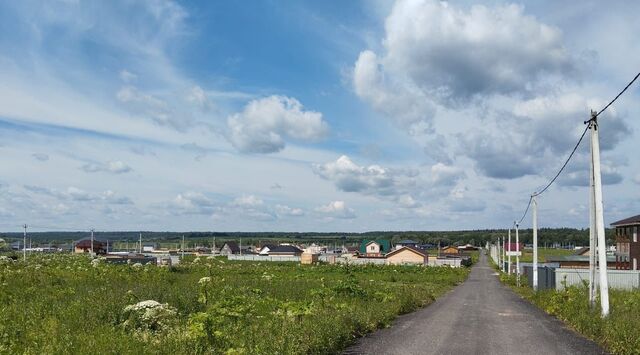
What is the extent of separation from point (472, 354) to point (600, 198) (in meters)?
6.85

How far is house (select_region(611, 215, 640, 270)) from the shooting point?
57.7 m

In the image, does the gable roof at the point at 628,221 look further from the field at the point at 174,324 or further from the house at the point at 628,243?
the field at the point at 174,324

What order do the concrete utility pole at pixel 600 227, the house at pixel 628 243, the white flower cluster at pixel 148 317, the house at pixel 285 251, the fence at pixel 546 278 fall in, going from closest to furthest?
the white flower cluster at pixel 148 317, the concrete utility pole at pixel 600 227, the fence at pixel 546 278, the house at pixel 628 243, the house at pixel 285 251

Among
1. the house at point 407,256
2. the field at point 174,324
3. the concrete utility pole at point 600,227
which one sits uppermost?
the concrete utility pole at point 600,227

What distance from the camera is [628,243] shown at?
200ft

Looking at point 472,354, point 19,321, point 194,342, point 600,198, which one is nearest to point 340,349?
point 472,354

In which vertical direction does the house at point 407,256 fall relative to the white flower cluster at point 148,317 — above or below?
below

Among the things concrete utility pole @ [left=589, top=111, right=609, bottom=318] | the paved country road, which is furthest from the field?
concrete utility pole @ [left=589, top=111, right=609, bottom=318]

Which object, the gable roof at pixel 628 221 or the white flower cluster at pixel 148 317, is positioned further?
the gable roof at pixel 628 221

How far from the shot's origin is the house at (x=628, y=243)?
57719mm

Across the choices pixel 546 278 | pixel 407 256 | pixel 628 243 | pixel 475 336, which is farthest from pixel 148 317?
pixel 407 256

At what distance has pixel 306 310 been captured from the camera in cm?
1423

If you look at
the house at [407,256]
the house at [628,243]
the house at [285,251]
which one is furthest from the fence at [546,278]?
the house at [285,251]

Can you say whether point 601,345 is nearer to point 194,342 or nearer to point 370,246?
point 194,342
